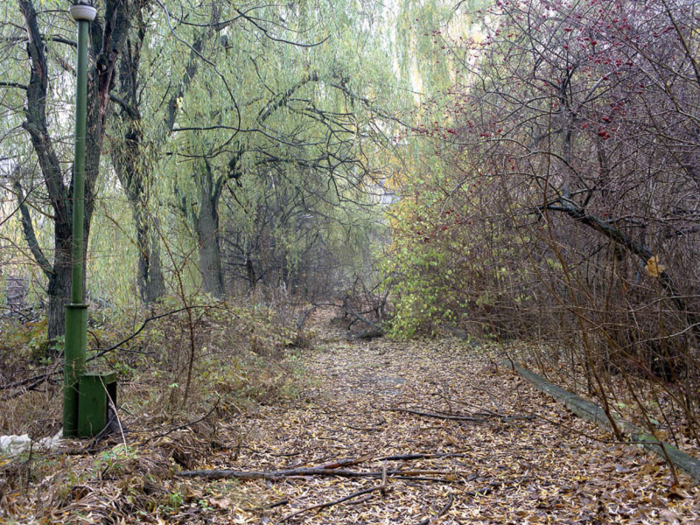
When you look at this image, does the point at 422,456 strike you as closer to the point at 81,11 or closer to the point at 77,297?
the point at 77,297

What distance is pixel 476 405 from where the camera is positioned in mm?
6047

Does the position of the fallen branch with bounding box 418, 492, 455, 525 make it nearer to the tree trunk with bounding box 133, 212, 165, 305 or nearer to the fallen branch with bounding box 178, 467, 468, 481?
the fallen branch with bounding box 178, 467, 468, 481

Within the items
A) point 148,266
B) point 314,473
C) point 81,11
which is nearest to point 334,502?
point 314,473

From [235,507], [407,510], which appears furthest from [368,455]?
[235,507]

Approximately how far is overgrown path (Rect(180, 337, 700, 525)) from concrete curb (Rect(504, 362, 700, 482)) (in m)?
0.09

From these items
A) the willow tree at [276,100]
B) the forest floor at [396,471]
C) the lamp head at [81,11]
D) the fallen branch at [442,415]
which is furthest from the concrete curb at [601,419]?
the lamp head at [81,11]

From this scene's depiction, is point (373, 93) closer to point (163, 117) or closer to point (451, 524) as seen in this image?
point (163, 117)

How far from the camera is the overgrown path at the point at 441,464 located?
3391 mm

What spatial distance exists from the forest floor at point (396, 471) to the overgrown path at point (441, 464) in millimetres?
11

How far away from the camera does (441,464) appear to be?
14.3 ft

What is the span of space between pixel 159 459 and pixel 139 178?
15.7 feet

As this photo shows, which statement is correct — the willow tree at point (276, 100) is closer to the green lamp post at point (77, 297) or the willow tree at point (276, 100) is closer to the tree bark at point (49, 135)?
the tree bark at point (49, 135)

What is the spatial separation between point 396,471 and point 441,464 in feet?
1.45

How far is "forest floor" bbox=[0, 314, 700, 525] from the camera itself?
322cm
